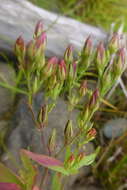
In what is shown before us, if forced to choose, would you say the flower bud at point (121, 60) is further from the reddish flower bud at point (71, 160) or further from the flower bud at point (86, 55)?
the reddish flower bud at point (71, 160)

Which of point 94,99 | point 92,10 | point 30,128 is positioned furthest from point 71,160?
point 92,10

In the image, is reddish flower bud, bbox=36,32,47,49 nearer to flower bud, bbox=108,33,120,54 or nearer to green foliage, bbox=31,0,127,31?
flower bud, bbox=108,33,120,54

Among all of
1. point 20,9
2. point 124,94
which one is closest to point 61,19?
point 20,9

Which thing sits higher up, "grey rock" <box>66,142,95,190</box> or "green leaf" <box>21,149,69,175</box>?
"green leaf" <box>21,149,69,175</box>

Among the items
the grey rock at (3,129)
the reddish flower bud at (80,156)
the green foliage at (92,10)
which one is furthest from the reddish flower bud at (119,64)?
the green foliage at (92,10)

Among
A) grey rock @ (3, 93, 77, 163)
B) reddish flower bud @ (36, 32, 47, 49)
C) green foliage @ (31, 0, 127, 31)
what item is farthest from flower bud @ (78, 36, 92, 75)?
green foliage @ (31, 0, 127, 31)
